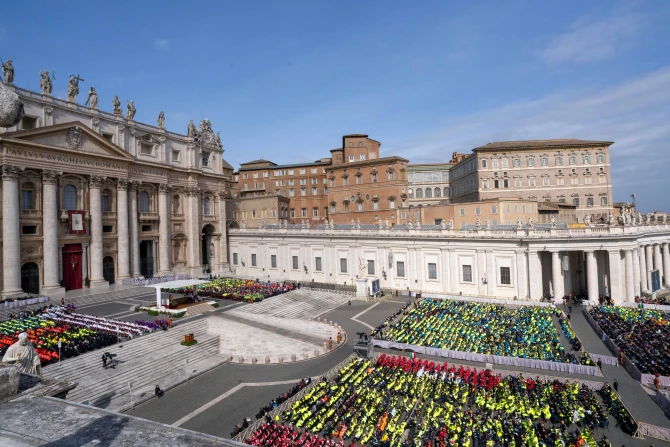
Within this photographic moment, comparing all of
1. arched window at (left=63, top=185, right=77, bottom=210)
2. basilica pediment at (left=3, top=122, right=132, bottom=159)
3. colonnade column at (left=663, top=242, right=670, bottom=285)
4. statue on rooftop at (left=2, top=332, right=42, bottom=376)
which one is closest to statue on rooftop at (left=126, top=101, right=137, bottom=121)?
basilica pediment at (left=3, top=122, right=132, bottom=159)

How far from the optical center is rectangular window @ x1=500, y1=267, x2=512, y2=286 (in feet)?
137

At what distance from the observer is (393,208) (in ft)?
203

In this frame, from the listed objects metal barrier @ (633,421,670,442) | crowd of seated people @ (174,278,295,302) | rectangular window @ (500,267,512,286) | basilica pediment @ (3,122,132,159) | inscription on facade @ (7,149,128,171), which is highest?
basilica pediment @ (3,122,132,159)

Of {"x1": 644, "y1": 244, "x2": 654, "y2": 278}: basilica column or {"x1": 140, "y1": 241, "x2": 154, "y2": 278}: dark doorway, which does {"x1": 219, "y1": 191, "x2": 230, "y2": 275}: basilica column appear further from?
{"x1": 644, "y1": 244, "x2": 654, "y2": 278}: basilica column

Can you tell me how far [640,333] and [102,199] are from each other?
55310 millimetres

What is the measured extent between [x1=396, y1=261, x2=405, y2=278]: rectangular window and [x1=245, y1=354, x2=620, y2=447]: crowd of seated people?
25193mm

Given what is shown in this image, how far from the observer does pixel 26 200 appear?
40438 millimetres

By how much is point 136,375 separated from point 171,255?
3456cm

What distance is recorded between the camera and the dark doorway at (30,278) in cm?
4003

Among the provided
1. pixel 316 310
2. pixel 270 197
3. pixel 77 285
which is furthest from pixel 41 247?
pixel 270 197

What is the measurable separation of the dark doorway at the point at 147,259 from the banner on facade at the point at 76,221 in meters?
10.3

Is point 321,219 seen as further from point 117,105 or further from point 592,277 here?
point 592,277

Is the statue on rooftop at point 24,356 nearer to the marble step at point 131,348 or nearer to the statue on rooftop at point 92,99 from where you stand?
the marble step at point 131,348

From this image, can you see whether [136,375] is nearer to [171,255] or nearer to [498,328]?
[498,328]
